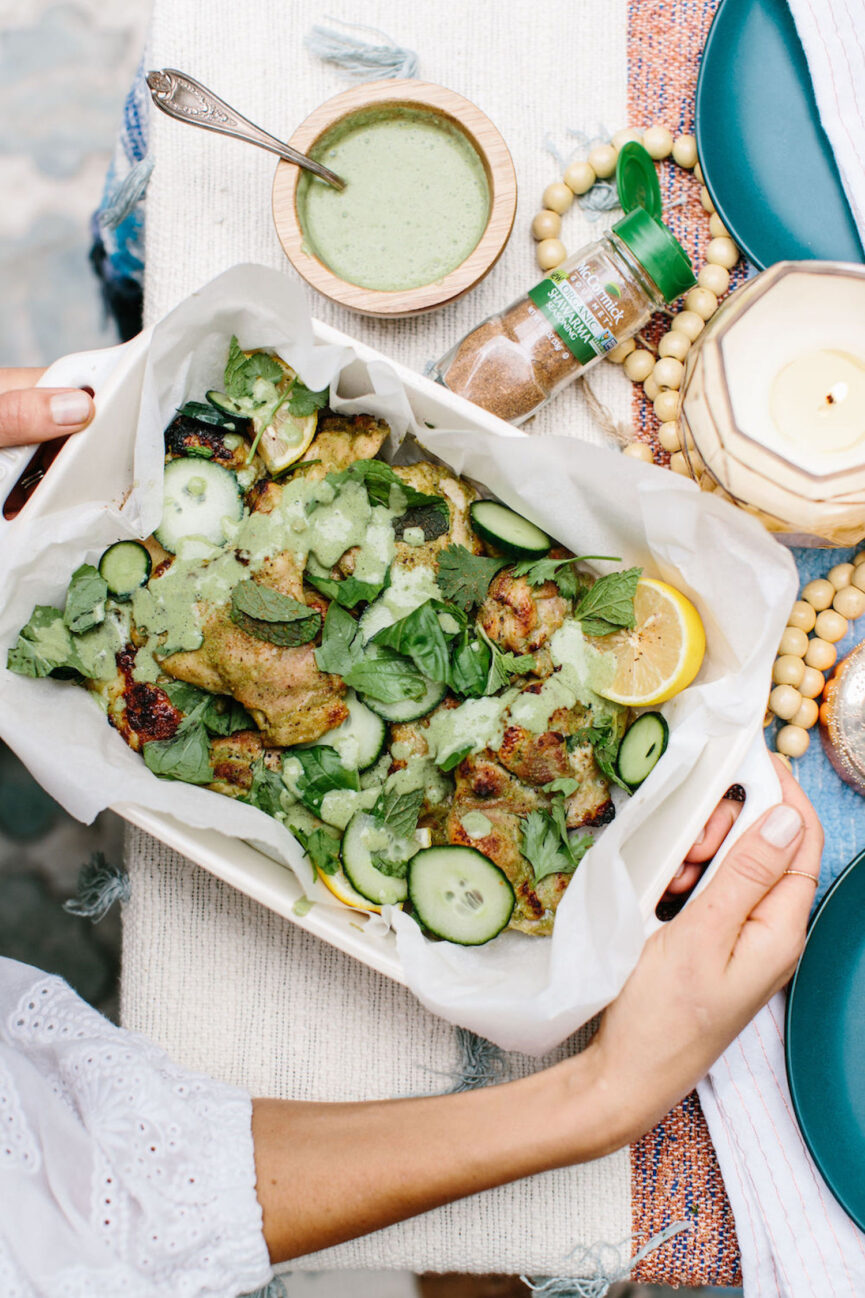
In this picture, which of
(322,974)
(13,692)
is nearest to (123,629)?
(13,692)

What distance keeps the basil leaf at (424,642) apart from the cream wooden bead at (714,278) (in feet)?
2.46

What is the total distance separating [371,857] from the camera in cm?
142

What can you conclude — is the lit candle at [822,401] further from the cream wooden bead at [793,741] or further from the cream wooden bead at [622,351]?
the cream wooden bead at [793,741]

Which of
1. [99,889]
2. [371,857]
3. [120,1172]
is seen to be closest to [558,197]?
[371,857]

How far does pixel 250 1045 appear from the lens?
1.63 metres

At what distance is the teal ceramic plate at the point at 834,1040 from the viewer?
149cm

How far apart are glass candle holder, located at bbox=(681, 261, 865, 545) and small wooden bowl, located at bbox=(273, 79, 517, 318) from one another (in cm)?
38

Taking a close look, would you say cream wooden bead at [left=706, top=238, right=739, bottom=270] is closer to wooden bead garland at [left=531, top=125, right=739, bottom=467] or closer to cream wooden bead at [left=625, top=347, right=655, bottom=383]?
wooden bead garland at [left=531, top=125, right=739, bottom=467]

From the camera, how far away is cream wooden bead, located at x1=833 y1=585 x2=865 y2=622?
1589 millimetres

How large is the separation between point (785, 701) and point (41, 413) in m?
1.22

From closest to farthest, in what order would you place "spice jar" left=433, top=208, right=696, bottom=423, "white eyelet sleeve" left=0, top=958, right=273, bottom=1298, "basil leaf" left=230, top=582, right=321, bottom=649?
"white eyelet sleeve" left=0, top=958, right=273, bottom=1298, "basil leaf" left=230, top=582, right=321, bottom=649, "spice jar" left=433, top=208, right=696, bottom=423

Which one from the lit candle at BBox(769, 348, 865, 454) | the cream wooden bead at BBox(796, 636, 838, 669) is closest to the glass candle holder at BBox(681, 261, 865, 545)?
the lit candle at BBox(769, 348, 865, 454)

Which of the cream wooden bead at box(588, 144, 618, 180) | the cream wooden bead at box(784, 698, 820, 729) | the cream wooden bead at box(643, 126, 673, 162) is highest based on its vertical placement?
the cream wooden bead at box(643, 126, 673, 162)

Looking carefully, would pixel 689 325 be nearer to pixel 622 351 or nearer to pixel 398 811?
pixel 622 351
